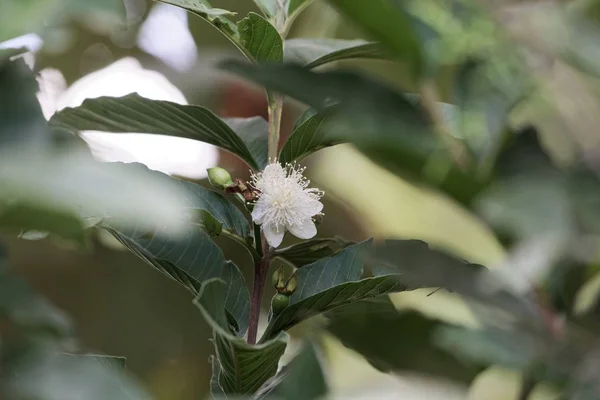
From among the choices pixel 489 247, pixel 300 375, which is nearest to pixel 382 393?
pixel 300 375

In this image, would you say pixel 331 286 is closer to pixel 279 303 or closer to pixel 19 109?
pixel 279 303

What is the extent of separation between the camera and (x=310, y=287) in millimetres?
490

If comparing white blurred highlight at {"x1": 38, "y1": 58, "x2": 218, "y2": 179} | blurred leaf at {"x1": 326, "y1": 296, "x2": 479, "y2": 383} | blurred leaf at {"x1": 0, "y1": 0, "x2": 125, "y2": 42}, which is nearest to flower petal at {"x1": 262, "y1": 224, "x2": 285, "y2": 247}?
blurred leaf at {"x1": 326, "y1": 296, "x2": 479, "y2": 383}

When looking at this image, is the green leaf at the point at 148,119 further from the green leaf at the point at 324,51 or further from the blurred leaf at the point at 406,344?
the blurred leaf at the point at 406,344

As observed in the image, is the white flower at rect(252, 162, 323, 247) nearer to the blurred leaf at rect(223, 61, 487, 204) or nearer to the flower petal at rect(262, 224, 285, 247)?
the flower petal at rect(262, 224, 285, 247)

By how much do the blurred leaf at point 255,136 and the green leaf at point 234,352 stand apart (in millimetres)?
195

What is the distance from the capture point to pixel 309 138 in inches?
19.3

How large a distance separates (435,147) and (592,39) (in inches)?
4.0

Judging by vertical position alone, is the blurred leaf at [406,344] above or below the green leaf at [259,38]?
below

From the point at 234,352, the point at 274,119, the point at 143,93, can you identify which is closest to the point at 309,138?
the point at 274,119

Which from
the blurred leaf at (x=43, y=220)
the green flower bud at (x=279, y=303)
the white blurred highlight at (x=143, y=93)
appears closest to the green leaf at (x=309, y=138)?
the green flower bud at (x=279, y=303)

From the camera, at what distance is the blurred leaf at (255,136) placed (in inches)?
22.8

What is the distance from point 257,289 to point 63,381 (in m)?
0.23

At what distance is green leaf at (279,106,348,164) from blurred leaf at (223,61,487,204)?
0.47 ft
